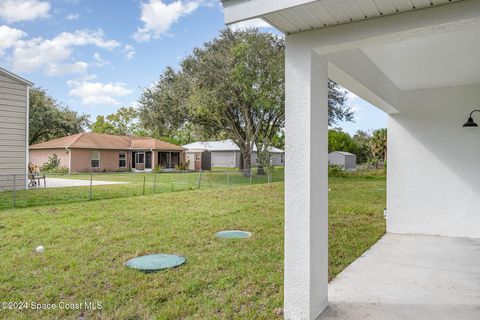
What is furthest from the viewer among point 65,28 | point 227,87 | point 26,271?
point 65,28

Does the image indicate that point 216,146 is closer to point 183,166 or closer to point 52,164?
point 183,166

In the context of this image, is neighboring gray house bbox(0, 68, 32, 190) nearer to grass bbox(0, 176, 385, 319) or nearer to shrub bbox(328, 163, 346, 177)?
grass bbox(0, 176, 385, 319)

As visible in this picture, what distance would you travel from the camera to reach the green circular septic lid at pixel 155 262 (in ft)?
14.1

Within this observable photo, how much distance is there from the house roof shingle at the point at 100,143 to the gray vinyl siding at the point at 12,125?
10.6m

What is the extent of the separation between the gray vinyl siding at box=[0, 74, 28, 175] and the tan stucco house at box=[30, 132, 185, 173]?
1063 centimetres

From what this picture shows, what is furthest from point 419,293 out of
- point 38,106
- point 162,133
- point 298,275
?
point 38,106

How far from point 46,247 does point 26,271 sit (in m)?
1.09

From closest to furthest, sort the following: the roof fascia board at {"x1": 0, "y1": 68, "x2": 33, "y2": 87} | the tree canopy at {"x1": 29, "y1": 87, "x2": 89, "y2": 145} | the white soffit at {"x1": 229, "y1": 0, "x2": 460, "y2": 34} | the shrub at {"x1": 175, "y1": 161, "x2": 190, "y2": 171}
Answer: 1. the white soffit at {"x1": 229, "y1": 0, "x2": 460, "y2": 34}
2. the roof fascia board at {"x1": 0, "y1": 68, "x2": 33, "y2": 87}
3. the tree canopy at {"x1": 29, "y1": 87, "x2": 89, "y2": 145}
4. the shrub at {"x1": 175, "y1": 161, "x2": 190, "y2": 171}

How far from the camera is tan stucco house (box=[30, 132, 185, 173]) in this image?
2322 cm

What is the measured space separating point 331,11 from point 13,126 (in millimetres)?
12772

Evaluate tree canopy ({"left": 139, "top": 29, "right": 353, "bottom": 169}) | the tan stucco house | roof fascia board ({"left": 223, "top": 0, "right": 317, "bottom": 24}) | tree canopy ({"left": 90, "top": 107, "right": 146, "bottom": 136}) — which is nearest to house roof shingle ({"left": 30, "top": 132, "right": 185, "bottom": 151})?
the tan stucco house

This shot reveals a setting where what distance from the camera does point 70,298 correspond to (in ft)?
11.2

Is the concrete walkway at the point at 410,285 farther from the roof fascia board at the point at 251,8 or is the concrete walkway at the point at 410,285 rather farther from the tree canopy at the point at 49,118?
the tree canopy at the point at 49,118

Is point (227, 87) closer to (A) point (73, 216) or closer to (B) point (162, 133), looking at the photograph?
(B) point (162, 133)
